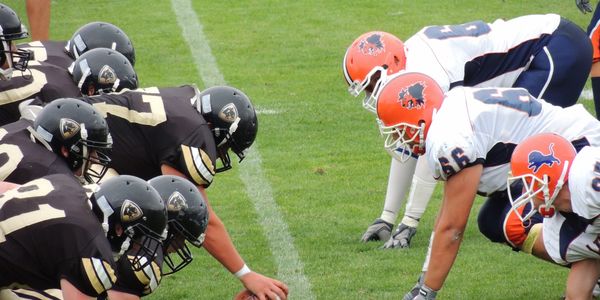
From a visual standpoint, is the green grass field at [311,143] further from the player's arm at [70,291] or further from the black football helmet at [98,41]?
the player's arm at [70,291]

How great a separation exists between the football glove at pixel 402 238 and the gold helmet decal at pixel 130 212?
217 cm

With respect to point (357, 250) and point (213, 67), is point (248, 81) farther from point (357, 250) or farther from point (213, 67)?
point (357, 250)

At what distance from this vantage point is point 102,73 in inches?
209

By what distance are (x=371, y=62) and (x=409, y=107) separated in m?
0.82

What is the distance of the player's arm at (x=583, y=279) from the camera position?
14.0 feet

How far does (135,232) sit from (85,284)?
277 millimetres

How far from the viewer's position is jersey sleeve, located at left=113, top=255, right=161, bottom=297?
427 centimetres

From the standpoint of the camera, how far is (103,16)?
11.1 m

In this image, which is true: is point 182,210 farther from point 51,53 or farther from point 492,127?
point 51,53

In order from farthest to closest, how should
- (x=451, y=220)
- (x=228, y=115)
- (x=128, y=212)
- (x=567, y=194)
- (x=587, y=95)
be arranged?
1. (x=587, y=95)
2. (x=228, y=115)
3. (x=451, y=220)
4. (x=567, y=194)
5. (x=128, y=212)

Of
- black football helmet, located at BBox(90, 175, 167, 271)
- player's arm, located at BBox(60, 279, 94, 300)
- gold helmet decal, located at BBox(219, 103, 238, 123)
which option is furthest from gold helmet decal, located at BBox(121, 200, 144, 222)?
gold helmet decal, located at BBox(219, 103, 238, 123)

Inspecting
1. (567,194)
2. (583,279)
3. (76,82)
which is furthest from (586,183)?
(76,82)

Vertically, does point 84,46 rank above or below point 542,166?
below

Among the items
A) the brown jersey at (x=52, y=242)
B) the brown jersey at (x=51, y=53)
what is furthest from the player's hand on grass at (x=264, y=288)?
the brown jersey at (x=51, y=53)
